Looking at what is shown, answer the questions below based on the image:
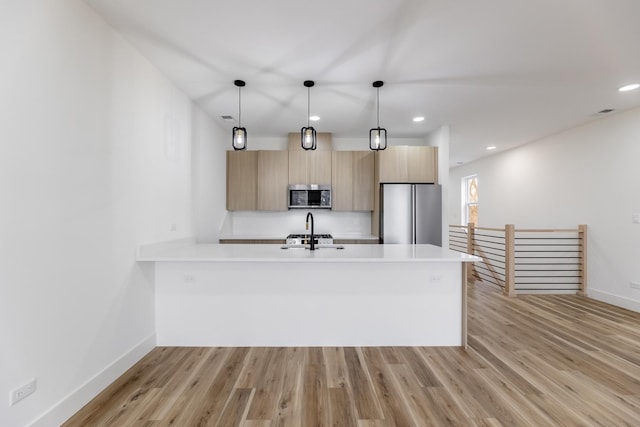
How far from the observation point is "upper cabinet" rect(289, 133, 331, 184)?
496cm

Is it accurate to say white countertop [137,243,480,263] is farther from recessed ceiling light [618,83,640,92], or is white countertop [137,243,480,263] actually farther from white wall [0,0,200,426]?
recessed ceiling light [618,83,640,92]

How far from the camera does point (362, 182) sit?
500cm

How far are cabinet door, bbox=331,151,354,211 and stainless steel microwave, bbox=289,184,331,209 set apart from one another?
0.40ft

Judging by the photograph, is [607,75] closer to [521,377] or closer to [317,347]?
[521,377]

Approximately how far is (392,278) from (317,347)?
0.95 m

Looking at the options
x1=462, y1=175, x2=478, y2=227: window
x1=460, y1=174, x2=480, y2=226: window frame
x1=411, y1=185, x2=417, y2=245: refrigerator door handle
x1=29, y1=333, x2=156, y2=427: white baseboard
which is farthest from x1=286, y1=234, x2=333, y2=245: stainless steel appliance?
x1=460, y1=174, x2=480, y2=226: window frame

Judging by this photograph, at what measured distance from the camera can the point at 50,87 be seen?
1.74 metres

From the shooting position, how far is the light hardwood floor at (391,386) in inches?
73.3

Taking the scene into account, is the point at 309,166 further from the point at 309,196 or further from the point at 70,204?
the point at 70,204

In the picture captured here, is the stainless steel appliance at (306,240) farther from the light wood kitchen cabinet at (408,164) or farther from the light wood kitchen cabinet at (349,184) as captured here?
the light wood kitchen cabinet at (408,164)

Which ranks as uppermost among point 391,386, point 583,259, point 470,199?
point 470,199

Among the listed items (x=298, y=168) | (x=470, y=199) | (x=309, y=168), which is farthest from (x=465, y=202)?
(x=298, y=168)

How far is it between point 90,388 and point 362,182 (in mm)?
4076

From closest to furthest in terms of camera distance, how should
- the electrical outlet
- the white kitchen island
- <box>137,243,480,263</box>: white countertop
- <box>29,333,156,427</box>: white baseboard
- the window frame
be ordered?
the electrical outlet
<box>29,333,156,427</box>: white baseboard
<box>137,243,480,263</box>: white countertop
the white kitchen island
the window frame
